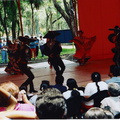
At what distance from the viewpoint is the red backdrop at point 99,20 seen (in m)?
10.2

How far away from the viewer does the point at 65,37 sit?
1536 cm

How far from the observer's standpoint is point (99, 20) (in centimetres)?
1048

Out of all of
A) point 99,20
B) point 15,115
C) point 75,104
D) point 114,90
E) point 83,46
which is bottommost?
point 75,104

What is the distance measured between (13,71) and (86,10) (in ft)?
14.9

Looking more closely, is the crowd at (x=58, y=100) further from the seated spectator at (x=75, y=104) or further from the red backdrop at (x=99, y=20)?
the red backdrop at (x=99, y=20)

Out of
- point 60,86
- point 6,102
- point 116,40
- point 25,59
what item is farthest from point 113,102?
point 116,40

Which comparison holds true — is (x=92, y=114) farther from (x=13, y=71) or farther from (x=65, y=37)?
(x=65, y=37)

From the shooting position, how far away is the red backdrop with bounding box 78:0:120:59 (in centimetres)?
1023

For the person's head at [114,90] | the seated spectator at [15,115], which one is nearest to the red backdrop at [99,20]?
the person's head at [114,90]

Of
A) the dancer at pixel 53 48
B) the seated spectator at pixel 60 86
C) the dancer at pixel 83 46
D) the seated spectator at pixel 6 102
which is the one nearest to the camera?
the seated spectator at pixel 6 102

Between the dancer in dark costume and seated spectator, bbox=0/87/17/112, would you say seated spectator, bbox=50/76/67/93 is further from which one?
the dancer in dark costume

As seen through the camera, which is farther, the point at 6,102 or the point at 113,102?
the point at 113,102

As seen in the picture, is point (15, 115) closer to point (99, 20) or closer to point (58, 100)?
point (58, 100)

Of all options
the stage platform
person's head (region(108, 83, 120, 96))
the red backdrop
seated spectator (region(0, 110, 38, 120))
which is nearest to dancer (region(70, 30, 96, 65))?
the stage platform
